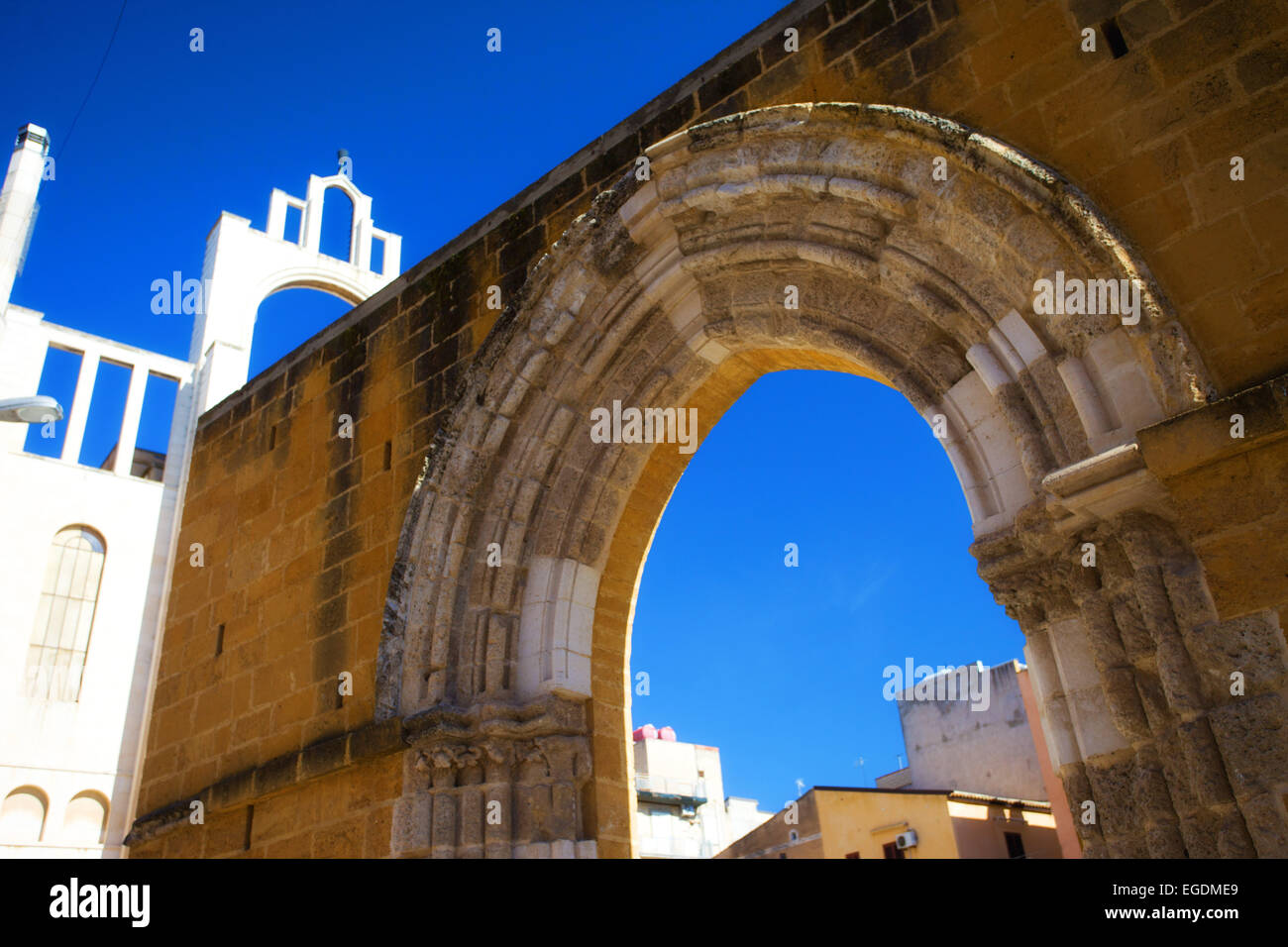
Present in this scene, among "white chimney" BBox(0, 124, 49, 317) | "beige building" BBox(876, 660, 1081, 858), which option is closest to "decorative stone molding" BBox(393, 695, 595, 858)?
"white chimney" BBox(0, 124, 49, 317)

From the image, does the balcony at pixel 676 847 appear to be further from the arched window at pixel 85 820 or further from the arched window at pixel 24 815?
the arched window at pixel 24 815

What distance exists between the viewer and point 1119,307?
3.13 metres

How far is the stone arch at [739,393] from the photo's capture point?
9.50 ft

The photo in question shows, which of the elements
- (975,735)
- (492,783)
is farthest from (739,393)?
(975,735)

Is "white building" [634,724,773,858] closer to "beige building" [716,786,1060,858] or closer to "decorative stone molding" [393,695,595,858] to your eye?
"beige building" [716,786,1060,858]

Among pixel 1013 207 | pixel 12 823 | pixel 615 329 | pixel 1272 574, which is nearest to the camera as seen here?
pixel 1272 574

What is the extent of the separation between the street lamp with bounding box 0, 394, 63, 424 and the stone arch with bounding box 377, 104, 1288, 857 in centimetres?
256

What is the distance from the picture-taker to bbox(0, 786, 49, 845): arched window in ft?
34.2

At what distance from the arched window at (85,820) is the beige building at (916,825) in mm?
7039
